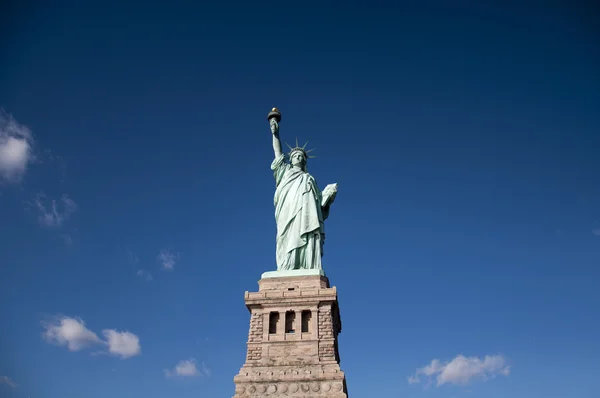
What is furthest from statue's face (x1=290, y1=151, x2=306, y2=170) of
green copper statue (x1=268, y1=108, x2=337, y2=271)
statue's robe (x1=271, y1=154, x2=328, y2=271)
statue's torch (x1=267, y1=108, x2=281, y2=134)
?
statue's torch (x1=267, y1=108, x2=281, y2=134)

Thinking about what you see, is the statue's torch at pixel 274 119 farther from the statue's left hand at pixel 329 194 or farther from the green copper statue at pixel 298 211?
the statue's left hand at pixel 329 194

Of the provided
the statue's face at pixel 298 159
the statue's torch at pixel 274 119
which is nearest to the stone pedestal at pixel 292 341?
the statue's face at pixel 298 159

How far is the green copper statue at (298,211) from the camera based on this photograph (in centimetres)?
2703

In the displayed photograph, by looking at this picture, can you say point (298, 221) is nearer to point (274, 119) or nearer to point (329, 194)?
point (329, 194)

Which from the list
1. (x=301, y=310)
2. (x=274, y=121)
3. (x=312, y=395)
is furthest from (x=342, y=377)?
(x=274, y=121)

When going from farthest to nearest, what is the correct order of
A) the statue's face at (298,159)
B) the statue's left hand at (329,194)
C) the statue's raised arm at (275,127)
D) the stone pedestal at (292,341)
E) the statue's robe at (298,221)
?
the statue's raised arm at (275,127) < the statue's face at (298,159) < the statue's left hand at (329,194) < the statue's robe at (298,221) < the stone pedestal at (292,341)

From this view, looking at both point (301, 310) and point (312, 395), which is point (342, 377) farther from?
point (301, 310)

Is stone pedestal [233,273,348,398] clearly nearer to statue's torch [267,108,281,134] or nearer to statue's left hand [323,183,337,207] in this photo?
statue's left hand [323,183,337,207]

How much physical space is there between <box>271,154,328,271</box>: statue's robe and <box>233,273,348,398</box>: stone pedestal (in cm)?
135

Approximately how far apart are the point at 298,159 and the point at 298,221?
3962mm

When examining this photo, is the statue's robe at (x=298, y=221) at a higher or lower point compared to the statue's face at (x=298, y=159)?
lower

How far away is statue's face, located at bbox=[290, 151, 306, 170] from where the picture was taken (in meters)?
30.0

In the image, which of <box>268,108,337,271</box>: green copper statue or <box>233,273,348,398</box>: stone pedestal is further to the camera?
<box>268,108,337,271</box>: green copper statue

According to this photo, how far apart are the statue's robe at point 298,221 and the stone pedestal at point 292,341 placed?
135 cm
